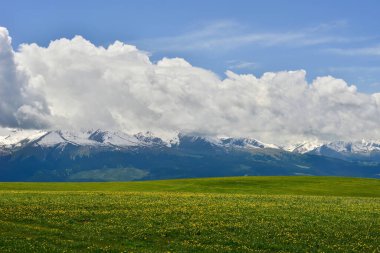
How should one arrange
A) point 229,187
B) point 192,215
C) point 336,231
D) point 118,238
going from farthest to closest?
point 229,187, point 192,215, point 336,231, point 118,238

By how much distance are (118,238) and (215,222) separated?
38.5ft

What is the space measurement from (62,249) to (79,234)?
7313 millimetres

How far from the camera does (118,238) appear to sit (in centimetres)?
4062

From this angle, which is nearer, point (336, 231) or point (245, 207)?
point (336, 231)

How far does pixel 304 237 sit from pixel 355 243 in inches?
162

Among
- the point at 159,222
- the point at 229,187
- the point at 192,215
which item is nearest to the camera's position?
the point at 159,222

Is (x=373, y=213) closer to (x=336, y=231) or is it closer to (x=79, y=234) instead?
(x=336, y=231)

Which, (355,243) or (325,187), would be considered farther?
(325,187)

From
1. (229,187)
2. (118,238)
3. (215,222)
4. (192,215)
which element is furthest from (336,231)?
(229,187)

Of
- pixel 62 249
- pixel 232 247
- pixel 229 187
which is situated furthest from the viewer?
pixel 229 187

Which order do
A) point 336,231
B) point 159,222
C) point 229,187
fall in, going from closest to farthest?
point 336,231, point 159,222, point 229,187

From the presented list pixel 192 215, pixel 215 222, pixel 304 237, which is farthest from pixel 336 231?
pixel 192 215

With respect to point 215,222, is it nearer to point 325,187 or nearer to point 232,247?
point 232,247

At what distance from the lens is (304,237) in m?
42.3
